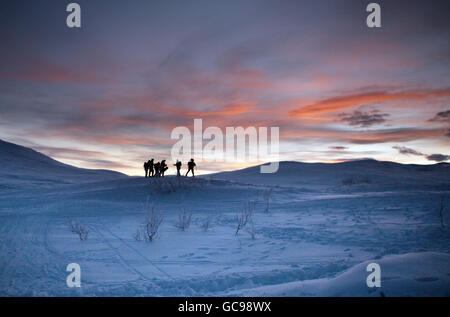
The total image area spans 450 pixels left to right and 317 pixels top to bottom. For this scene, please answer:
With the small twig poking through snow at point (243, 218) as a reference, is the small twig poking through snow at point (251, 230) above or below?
below

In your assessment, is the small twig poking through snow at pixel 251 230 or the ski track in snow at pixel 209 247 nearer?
the ski track in snow at pixel 209 247

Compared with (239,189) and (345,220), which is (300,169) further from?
(345,220)

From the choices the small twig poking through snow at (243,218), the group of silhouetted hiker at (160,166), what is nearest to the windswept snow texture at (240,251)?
the small twig poking through snow at (243,218)

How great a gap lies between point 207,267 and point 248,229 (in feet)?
11.4

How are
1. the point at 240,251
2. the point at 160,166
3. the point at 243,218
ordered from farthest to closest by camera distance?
the point at 160,166, the point at 243,218, the point at 240,251

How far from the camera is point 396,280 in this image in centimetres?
394

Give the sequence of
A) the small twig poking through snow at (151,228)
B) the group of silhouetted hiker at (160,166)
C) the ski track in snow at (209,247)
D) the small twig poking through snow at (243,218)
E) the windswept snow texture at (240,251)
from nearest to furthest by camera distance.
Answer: the windswept snow texture at (240,251)
the ski track in snow at (209,247)
the small twig poking through snow at (151,228)
the small twig poking through snow at (243,218)
the group of silhouetted hiker at (160,166)

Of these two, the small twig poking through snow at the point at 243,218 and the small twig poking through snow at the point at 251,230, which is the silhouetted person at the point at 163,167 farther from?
the small twig poking through snow at the point at 251,230

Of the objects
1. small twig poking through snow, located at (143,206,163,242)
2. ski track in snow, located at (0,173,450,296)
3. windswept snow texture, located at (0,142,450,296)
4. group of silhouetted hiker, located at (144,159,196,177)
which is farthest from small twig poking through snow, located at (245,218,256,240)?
group of silhouetted hiker, located at (144,159,196,177)

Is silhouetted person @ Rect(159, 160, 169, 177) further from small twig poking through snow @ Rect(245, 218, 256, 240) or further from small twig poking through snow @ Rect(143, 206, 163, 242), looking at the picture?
small twig poking through snow @ Rect(245, 218, 256, 240)

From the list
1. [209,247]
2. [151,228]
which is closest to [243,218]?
[209,247]

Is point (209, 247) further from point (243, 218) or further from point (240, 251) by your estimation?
point (243, 218)

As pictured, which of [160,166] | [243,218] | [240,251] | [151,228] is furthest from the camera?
[160,166]

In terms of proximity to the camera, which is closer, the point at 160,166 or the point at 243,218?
the point at 243,218
